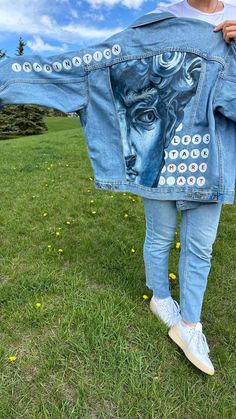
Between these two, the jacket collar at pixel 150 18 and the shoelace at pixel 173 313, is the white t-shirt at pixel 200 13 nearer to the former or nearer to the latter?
the jacket collar at pixel 150 18

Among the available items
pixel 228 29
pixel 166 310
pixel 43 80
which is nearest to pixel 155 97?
pixel 228 29

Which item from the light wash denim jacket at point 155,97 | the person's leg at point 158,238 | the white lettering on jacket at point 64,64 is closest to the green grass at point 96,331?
the person's leg at point 158,238

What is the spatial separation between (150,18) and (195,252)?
4.34ft

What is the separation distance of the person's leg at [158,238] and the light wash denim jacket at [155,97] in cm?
12

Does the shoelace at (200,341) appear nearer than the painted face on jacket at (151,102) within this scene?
No

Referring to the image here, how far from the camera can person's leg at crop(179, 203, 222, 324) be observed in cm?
242

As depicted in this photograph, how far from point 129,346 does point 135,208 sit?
9.07 feet

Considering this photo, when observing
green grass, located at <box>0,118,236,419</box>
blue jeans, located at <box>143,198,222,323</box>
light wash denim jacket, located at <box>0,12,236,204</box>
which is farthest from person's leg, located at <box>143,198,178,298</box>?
green grass, located at <box>0,118,236,419</box>

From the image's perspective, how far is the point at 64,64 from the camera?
7.84 ft

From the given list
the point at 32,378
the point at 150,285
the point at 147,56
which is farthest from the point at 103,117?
the point at 32,378

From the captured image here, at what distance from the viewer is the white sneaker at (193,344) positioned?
2.46 metres

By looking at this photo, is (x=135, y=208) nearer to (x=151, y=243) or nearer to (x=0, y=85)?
(x=151, y=243)

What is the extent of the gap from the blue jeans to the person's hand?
0.87 meters

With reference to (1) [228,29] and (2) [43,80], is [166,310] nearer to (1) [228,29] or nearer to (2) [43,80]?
(2) [43,80]
